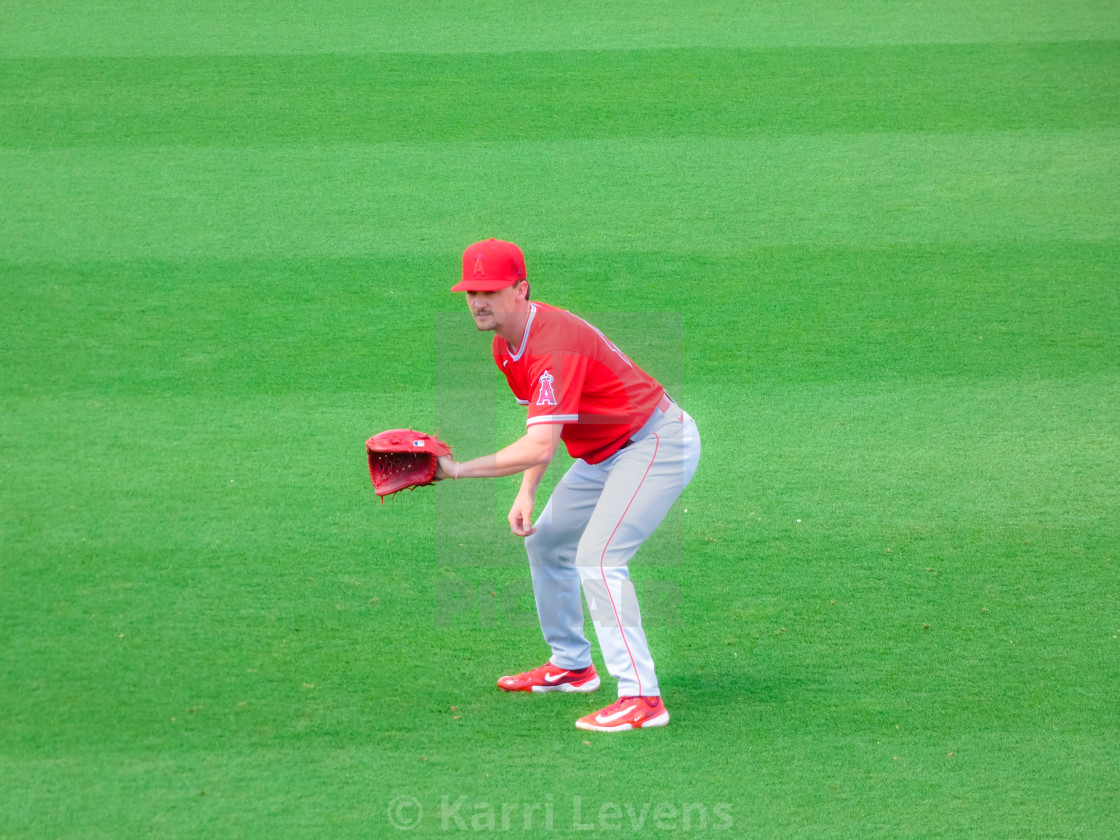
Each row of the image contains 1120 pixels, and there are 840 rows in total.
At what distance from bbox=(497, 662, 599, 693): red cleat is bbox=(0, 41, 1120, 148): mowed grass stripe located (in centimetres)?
609

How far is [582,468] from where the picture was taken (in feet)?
14.8

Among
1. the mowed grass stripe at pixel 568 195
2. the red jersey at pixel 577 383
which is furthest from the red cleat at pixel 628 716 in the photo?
the mowed grass stripe at pixel 568 195

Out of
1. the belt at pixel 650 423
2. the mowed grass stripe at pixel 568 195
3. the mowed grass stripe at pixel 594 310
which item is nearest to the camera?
the belt at pixel 650 423

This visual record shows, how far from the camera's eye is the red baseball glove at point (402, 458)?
3912mm

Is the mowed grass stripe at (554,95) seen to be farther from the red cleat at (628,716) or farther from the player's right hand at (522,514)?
the red cleat at (628,716)

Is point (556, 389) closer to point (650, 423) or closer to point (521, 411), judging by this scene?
point (650, 423)

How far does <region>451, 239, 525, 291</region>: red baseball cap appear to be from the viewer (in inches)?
158

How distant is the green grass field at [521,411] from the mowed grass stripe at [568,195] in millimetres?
41

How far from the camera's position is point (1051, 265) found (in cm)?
815

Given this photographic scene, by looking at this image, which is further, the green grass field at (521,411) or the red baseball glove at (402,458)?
the green grass field at (521,411)

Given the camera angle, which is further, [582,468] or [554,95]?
[554,95]

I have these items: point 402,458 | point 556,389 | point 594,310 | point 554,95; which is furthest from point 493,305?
point 554,95

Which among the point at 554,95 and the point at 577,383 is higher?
the point at 554,95

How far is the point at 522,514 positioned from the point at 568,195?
17.0 feet
